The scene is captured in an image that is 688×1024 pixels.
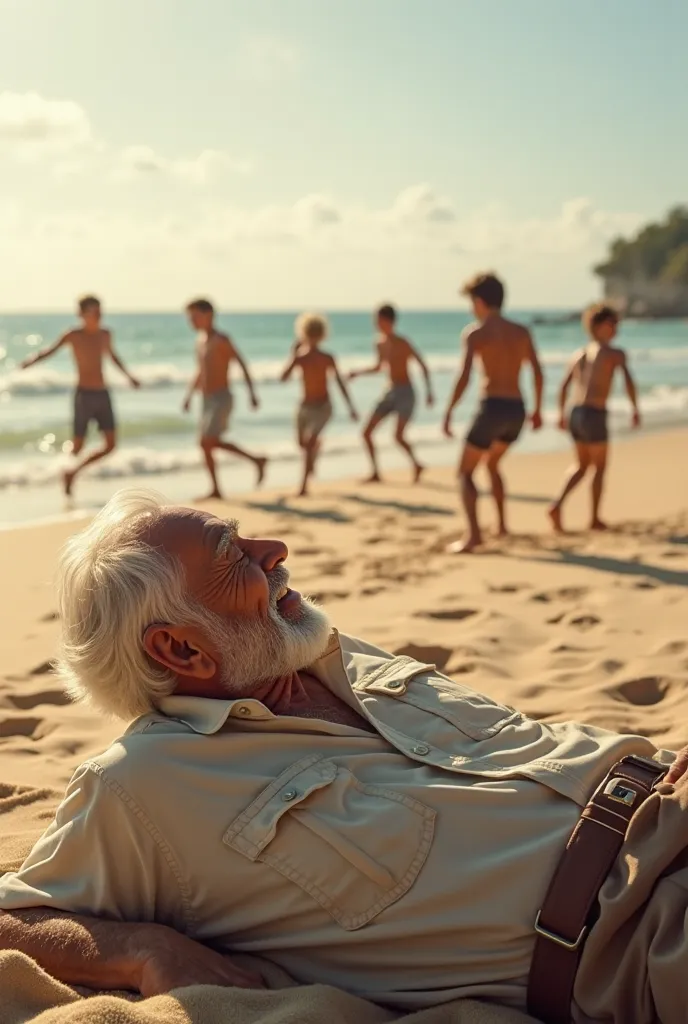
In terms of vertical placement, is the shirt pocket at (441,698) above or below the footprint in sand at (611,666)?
above

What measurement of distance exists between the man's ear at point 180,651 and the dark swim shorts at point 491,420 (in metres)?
5.85

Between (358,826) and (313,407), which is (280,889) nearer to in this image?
(358,826)

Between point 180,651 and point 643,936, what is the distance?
3.42 ft

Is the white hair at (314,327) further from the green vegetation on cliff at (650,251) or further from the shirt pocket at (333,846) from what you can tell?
the green vegetation on cliff at (650,251)

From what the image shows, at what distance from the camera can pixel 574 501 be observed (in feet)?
30.9

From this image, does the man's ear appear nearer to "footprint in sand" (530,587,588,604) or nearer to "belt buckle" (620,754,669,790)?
"belt buckle" (620,754,669,790)

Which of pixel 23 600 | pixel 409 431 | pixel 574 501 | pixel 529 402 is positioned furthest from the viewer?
pixel 529 402

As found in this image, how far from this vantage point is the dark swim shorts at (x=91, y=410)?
10773 millimetres

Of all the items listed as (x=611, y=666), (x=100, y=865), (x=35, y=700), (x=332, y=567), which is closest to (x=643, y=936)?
(x=100, y=865)

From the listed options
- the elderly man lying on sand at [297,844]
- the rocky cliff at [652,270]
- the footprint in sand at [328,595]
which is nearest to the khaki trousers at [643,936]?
the elderly man lying on sand at [297,844]

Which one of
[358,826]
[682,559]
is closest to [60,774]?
[358,826]

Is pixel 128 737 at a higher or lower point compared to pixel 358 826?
higher

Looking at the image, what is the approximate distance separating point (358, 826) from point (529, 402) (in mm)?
19906

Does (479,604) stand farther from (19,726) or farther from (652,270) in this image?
(652,270)
